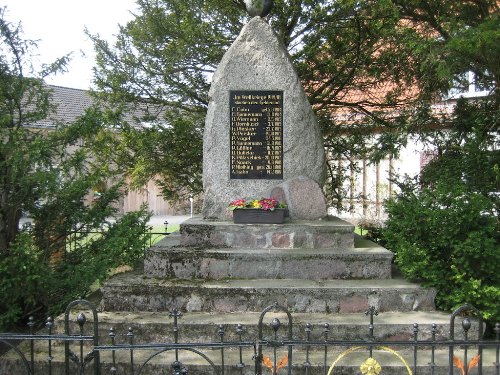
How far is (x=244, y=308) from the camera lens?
544 cm

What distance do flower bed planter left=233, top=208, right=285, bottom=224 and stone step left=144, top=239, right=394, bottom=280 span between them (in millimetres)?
697

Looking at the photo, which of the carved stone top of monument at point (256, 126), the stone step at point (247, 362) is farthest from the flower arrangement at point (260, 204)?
the stone step at point (247, 362)

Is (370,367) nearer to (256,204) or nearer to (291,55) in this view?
(256,204)

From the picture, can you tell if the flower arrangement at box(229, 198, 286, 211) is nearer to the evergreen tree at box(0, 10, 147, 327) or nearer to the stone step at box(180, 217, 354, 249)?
the stone step at box(180, 217, 354, 249)

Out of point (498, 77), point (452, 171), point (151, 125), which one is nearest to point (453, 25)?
point (498, 77)

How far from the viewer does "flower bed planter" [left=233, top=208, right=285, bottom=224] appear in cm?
664

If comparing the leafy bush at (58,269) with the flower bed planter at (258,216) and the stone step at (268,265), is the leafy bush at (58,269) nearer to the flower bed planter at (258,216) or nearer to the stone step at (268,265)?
the stone step at (268,265)

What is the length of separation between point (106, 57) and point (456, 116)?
21.6ft

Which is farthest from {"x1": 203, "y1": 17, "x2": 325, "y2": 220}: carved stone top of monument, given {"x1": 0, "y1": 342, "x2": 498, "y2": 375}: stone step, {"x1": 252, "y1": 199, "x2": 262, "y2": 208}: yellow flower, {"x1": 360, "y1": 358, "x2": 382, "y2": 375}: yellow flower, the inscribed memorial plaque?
{"x1": 360, "y1": 358, "x2": 382, "y2": 375}: yellow flower

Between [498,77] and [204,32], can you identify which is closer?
[498,77]

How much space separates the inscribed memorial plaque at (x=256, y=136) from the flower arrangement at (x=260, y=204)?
2.01 ft

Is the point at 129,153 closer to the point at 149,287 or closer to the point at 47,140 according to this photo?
the point at 47,140

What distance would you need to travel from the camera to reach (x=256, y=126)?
24.3 ft

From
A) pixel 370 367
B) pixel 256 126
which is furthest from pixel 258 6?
pixel 370 367
